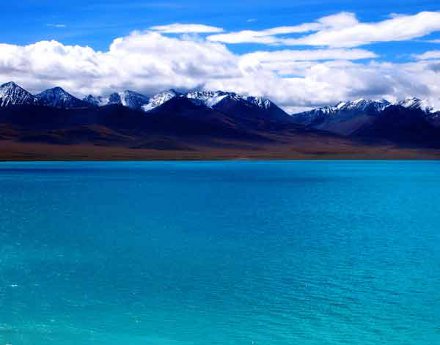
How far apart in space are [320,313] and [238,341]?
153 inches

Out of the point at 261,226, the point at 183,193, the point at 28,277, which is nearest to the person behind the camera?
the point at 28,277

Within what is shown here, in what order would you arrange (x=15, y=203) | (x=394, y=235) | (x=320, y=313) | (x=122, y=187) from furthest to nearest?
(x=122, y=187) < (x=15, y=203) < (x=394, y=235) < (x=320, y=313)

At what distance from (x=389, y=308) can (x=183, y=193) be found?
52158mm

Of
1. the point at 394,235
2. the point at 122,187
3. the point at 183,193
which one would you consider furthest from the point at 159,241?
the point at 122,187

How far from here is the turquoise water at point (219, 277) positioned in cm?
1980

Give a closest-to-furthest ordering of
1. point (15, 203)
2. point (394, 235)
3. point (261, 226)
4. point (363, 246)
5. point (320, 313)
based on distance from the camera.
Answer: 1. point (320, 313)
2. point (363, 246)
3. point (394, 235)
4. point (261, 226)
5. point (15, 203)

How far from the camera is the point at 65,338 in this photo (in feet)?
62.1

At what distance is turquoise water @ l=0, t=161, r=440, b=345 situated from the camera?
19.8 meters

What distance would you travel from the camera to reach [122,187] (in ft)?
275

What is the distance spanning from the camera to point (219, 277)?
26.8 meters

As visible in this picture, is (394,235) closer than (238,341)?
No

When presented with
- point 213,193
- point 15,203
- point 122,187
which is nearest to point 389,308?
point 15,203

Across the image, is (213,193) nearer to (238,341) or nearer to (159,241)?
(159,241)

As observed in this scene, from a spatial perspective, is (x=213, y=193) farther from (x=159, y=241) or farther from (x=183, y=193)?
(x=159, y=241)
